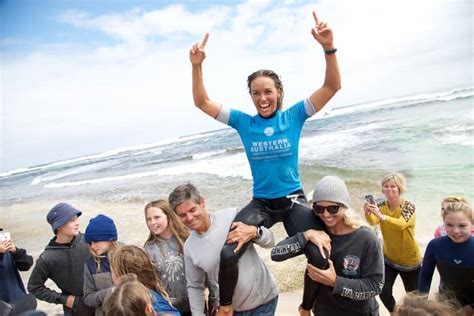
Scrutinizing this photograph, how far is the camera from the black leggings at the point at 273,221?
223 centimetres

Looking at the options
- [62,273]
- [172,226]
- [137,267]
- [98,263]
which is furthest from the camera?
[62,273]

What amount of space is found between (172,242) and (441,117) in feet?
76.0

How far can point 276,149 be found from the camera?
2.61 meters

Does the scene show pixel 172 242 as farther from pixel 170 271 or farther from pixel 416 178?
pixel 416 178

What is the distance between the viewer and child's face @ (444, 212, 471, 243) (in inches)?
95.4

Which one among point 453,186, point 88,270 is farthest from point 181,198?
point 453,186

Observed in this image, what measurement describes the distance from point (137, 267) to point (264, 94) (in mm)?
1390

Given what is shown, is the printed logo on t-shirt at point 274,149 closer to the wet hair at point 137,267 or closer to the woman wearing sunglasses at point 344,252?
the woman wearing sunglasses at point 344,252

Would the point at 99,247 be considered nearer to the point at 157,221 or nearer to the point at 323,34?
the point at 157,221

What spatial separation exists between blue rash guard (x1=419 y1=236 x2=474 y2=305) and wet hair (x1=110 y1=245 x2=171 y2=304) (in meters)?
1.69

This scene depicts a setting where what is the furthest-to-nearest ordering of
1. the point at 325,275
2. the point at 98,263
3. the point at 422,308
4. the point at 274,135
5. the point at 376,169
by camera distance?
the point at 376,169
the point at 98,263
the point at 274,135
the point at 325,275
the point at 422,308

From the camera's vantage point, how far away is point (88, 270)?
273 cm

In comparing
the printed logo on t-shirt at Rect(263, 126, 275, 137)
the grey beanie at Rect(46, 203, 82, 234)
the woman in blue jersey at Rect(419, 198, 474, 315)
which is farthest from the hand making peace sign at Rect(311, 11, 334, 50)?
the grey beanie at Rect(46, 203, 82, 234)

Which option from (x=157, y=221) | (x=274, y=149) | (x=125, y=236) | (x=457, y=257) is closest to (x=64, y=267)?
(x=157, y=221)
